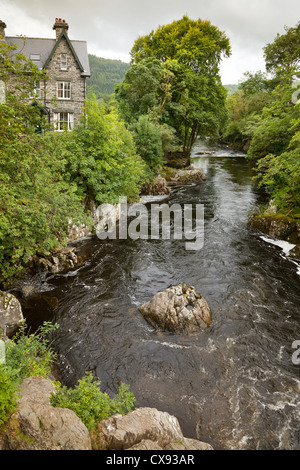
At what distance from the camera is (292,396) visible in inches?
276

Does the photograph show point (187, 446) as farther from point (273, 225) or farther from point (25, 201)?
point (273, 225)

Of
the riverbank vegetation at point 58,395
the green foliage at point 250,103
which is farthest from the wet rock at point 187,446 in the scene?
the green foliage at point 250,103

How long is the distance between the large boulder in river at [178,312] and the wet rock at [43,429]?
497 centimetres

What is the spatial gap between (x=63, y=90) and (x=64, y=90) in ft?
0.36

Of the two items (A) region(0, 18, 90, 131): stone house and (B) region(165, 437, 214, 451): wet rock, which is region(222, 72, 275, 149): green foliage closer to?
(A) region(0, 18, 90, 131): stone house

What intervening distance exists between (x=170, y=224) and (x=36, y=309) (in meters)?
11.7

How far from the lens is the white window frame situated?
28625 mm

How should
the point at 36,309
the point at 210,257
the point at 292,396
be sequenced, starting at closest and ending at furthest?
the point at 292,396
the point at 36,309
the point at 210,257

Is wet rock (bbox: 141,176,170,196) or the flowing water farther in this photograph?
wet rock (bbox: 141,176,170,196)

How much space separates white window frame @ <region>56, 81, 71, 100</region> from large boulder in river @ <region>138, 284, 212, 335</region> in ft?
→ 91.2

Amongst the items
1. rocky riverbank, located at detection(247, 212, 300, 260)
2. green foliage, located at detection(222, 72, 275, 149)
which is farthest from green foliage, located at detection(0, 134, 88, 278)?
green foliage, located at detection(222, 72, 275, 149)

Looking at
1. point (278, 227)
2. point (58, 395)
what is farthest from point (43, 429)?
point (278, 227)
